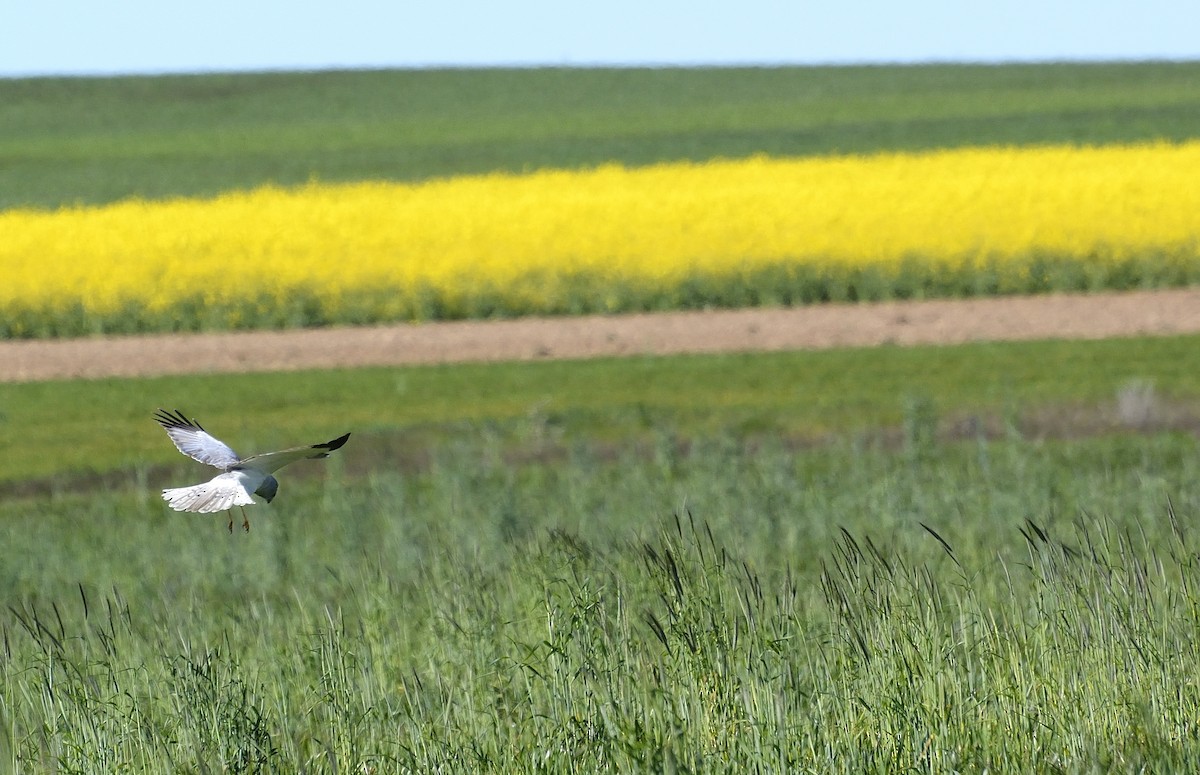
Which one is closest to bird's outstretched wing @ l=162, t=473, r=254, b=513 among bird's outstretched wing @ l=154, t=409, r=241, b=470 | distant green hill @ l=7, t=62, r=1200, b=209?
bird's outstretched wing @ l=154, t=409, r=241, b=470

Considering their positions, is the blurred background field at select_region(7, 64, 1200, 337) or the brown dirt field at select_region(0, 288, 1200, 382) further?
the blurred background field at select_region(7, 64, 1200, 337)

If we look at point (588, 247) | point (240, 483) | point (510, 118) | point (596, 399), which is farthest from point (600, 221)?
point (510, 118)

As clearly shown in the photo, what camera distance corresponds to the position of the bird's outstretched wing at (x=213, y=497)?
3.42 metres

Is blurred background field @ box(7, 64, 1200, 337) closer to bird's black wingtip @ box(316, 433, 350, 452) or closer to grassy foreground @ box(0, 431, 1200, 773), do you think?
grassy foreground @ box(0, 431, 1200, 773)

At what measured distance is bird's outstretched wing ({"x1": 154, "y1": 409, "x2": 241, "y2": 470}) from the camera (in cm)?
380

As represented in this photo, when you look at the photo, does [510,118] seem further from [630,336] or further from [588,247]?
[630,336]

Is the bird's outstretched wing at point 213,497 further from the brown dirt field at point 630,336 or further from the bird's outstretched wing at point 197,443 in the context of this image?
the brown dirt field at point 630,336

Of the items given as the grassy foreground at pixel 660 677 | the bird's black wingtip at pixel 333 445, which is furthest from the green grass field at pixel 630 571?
the bird's black wingtip at pixel 333 445

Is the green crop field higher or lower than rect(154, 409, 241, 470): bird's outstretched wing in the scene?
lower

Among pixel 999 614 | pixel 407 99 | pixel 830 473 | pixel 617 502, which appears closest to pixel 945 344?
pixel 830 473

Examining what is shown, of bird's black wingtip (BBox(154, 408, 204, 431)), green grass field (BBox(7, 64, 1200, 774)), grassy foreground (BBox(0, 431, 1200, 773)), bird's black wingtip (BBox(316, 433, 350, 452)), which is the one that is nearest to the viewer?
bird's black wingtip (BBox(316, 433, 350, 452))

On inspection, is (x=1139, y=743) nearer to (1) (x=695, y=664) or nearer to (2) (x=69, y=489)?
(1) (x=695, y=664)

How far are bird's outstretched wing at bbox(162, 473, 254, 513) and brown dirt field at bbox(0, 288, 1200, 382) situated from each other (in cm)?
1874

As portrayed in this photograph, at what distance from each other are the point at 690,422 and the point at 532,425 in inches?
60.3
